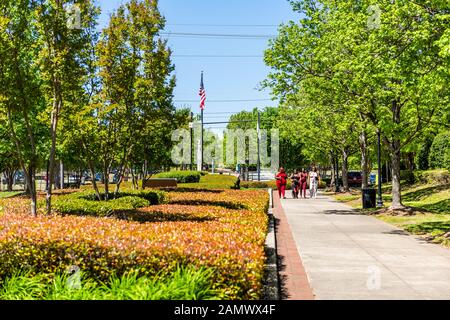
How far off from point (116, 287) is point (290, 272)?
404cm

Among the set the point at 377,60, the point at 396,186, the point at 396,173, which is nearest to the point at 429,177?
the point at 396,186

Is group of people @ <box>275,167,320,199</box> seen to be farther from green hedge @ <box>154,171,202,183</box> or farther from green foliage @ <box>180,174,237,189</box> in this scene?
green hedge @ <box>154,171,202,183</box>

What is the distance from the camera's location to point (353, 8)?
21109 millimetres

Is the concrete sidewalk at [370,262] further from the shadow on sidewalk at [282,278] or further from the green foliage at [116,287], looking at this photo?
the green foliage at [116,287]

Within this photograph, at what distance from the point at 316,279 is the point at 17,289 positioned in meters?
Answer: 4.85

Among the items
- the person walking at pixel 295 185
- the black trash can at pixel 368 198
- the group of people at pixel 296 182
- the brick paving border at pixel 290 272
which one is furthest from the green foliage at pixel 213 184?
the brick paving border at pixel 290 272

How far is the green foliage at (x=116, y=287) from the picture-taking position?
5.92 m

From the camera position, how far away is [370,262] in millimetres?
10500

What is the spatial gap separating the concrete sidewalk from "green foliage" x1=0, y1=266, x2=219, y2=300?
2225mm

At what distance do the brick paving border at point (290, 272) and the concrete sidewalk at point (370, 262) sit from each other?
5.8 inches

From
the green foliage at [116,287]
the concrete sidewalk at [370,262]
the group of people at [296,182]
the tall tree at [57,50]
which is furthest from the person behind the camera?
the group of people at [296,182]
